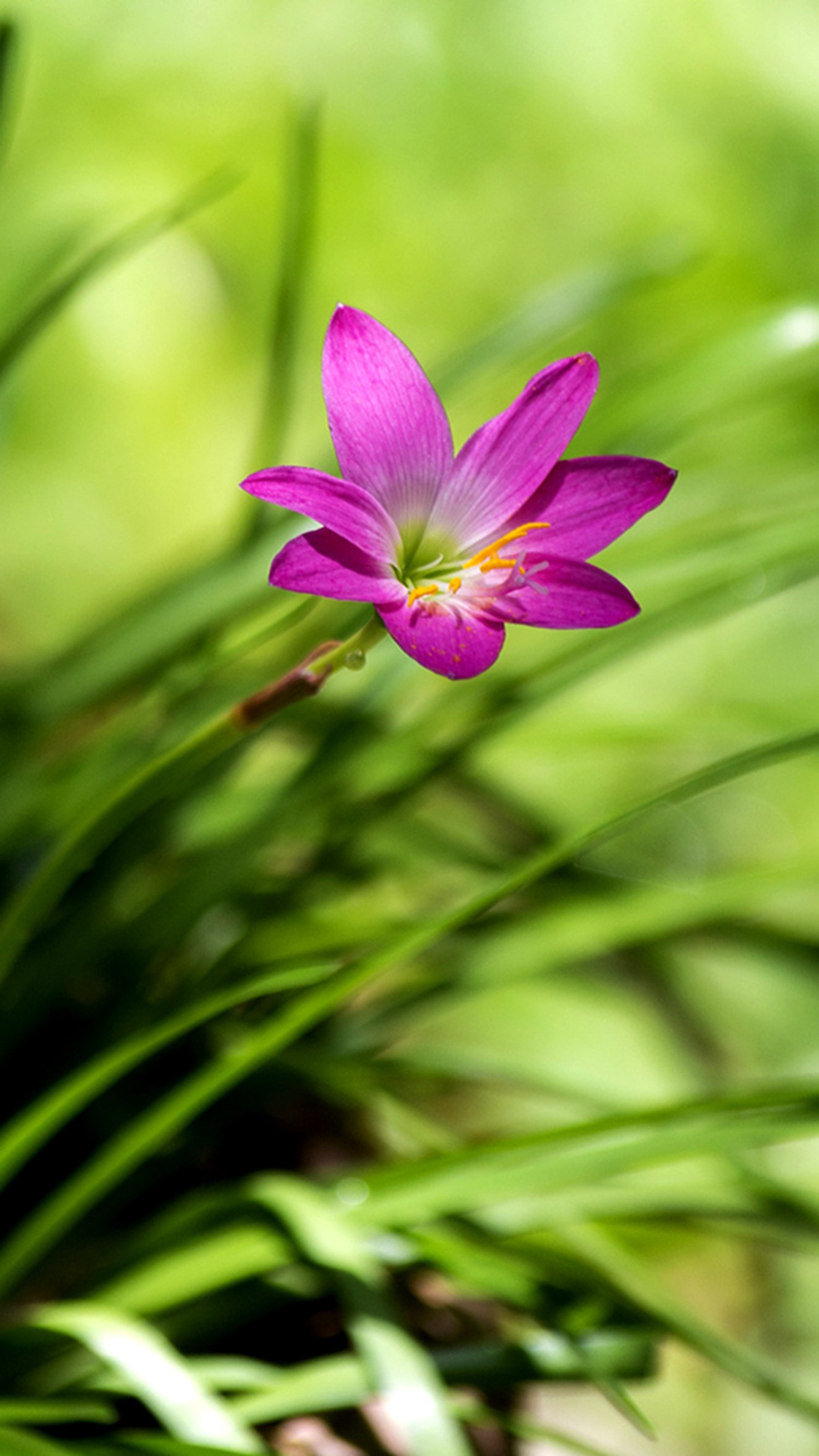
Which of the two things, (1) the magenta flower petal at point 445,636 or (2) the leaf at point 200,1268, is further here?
(2) the leaf at point 200,1268

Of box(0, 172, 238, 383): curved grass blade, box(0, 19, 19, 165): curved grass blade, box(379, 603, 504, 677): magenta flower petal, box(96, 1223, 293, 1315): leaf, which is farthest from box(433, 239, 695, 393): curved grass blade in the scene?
box(96, 1223, 293, 1315): leaf

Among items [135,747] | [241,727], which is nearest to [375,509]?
[241,727]

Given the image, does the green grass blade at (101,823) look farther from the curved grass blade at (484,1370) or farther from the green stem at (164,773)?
the curved grass blade at (484,1370)

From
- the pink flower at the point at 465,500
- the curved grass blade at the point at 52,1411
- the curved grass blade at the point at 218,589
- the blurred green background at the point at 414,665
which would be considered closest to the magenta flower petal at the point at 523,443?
the pink flower at the point at 465,500

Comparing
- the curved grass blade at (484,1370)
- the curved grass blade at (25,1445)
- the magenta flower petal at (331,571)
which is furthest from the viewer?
the curved grass blade at (484,1370)

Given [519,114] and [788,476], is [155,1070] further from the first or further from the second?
[519,114]

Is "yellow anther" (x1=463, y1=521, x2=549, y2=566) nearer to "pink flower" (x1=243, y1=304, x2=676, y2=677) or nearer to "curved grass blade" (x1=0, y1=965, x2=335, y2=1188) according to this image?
"pink flower" (x1=243, y1=304, x2=676, y2=677)
